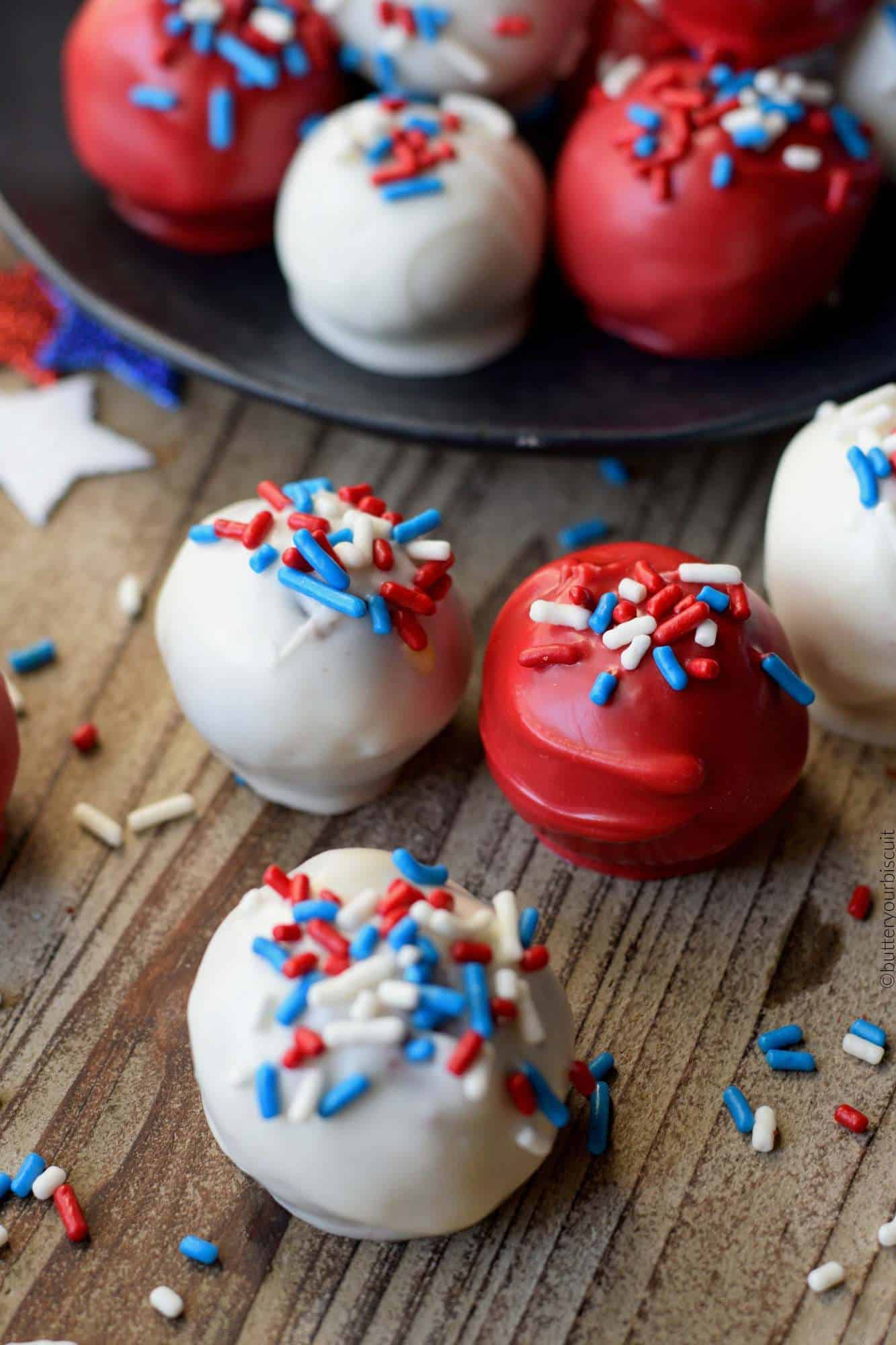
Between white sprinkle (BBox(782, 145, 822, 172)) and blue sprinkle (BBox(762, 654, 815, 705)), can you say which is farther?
white sprinkle (BBox(782, 145, 822, 172))

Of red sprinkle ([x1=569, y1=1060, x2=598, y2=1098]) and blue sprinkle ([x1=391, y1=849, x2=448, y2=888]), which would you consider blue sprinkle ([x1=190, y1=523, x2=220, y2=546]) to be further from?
red sprinkle ([x1=569, y1=1060, x2=598, y2=1098])

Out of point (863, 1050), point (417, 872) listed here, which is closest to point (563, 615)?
point (417, 872)

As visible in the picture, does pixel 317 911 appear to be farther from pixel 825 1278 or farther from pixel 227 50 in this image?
pixel 227 50

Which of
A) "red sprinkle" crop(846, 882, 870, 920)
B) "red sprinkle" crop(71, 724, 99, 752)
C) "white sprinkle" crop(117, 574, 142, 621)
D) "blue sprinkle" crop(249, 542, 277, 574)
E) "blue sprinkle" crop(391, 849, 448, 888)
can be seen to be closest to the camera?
"blue sprinkle" crop(391, 849, 448, 888)

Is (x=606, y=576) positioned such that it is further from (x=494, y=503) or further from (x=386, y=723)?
(x=494, y=503)

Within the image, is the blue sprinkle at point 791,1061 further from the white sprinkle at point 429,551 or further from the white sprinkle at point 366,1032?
the white sprinkle at point 429,551

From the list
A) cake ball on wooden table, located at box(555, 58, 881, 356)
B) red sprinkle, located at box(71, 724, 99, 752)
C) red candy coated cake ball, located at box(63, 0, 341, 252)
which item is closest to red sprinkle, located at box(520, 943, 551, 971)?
red sprinkle, located at box(71, 724, 99, 752)
